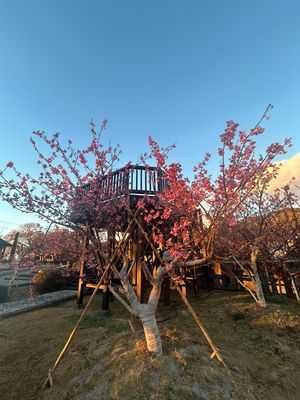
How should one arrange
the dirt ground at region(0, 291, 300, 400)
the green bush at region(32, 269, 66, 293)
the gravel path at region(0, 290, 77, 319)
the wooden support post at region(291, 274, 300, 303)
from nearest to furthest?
the dirt ground at region(0, 291, 300, 400)
the wooden support post at region(291, 274, 300, 303)
the gravel path at region(0, 290, 77, 319)
the green bush at region(32, 269, 66, 293)

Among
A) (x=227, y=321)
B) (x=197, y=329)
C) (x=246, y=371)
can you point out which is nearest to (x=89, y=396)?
(x=246, y=371)

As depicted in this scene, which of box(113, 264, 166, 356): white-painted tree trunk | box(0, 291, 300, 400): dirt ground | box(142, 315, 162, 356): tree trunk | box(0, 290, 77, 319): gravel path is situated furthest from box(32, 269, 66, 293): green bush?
box(142, 315, 162, 356): tree trunk

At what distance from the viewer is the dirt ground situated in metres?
3.46

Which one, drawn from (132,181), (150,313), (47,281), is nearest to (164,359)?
(150,313)

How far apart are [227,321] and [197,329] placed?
4.53 feet

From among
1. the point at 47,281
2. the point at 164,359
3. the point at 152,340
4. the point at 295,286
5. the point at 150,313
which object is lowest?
the point at 164,359

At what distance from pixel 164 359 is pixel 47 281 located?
37.7ft

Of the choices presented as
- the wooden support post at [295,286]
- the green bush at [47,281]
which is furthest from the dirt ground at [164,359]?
the green bush at [47,281]

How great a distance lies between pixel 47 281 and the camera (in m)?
12.9

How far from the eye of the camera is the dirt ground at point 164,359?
3.46 m

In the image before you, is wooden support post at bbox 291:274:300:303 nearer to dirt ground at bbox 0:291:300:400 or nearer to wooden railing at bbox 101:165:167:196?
dirt ground at bbox 0:291:300:400

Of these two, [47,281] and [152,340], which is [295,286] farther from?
[47,281]

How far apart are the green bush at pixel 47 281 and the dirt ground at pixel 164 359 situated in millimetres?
5274

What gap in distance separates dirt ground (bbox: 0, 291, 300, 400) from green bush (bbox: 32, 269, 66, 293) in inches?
208
